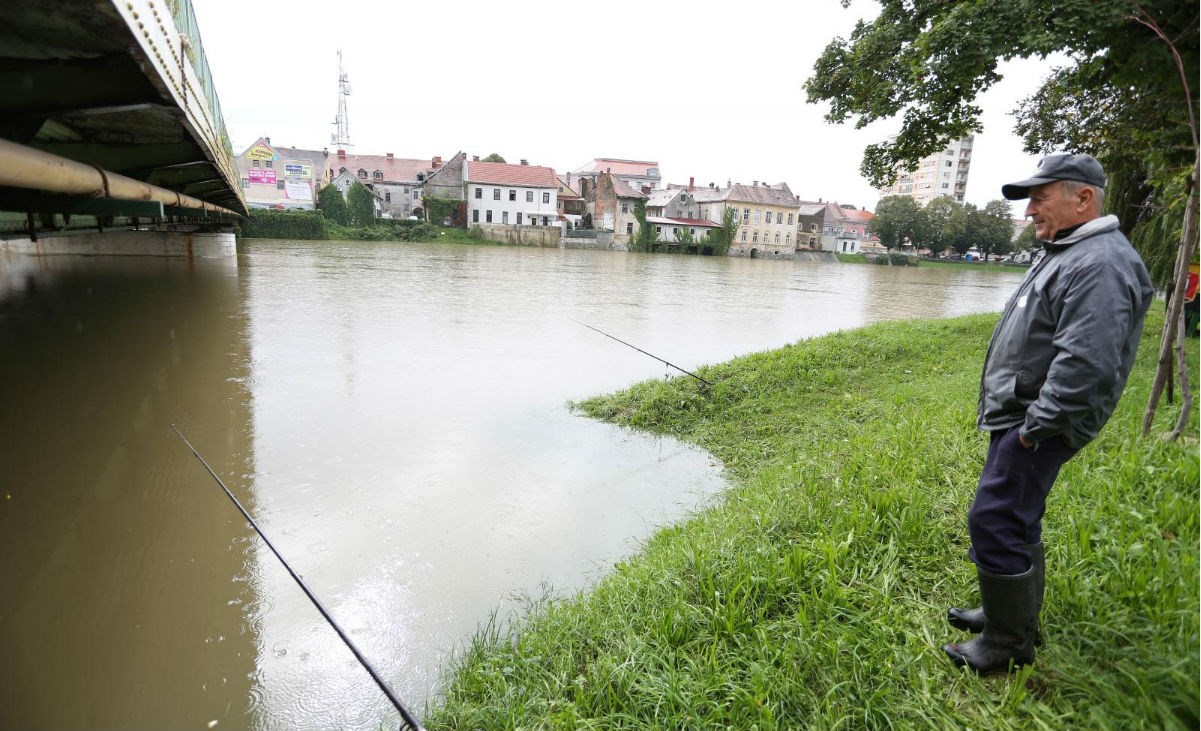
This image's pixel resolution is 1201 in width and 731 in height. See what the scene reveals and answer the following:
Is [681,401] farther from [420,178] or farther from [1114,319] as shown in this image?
[420,178]

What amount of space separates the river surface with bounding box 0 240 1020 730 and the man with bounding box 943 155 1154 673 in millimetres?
2570

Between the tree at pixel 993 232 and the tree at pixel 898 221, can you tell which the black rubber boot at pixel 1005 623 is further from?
the tree at pixel 993 232

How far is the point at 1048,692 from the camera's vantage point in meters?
2.33

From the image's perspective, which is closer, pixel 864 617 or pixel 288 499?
pixel 864 617

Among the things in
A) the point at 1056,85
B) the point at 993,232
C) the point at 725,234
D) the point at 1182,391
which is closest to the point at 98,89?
the point at 1182,391

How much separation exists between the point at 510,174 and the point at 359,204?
1496cm

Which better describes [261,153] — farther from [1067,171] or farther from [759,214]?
[1067,171]

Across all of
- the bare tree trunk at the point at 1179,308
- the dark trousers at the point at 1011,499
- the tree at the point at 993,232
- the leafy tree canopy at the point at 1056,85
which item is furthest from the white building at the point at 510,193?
the dark trousers at the point at 1011,499

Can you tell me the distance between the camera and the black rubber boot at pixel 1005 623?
2340 mm

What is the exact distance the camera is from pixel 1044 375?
2283 mm

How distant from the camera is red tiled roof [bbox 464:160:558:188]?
6044 cm

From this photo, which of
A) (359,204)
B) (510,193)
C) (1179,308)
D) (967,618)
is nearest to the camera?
(967,618)

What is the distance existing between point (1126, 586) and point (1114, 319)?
1317mm

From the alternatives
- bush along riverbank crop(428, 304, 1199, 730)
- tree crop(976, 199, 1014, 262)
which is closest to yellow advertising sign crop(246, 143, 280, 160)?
bush along riverbank crop(428, 304, 1199, 730)
